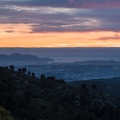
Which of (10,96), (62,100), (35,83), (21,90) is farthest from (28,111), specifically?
(35,83)

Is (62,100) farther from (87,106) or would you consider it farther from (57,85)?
(57,85)

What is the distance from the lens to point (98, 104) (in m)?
64.5

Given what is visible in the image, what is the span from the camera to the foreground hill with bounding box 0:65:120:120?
48875mm

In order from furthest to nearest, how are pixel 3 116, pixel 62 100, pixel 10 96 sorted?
1. pixel 62 100
2. pixel 10 96
3. pixel 3 116

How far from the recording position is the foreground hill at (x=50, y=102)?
160ft

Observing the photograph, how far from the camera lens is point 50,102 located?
59.2 m

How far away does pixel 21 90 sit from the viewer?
59.7m

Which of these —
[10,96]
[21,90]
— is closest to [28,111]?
[10,96]

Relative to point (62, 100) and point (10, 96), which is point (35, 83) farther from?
point (10, 96)

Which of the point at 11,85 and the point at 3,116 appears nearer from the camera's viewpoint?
the point at 3,116

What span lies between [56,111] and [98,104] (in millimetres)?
11516

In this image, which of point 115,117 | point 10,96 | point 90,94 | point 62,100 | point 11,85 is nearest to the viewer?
point 10,96

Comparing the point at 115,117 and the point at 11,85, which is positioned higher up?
the point at 11,85

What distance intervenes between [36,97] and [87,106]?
7869 mm
